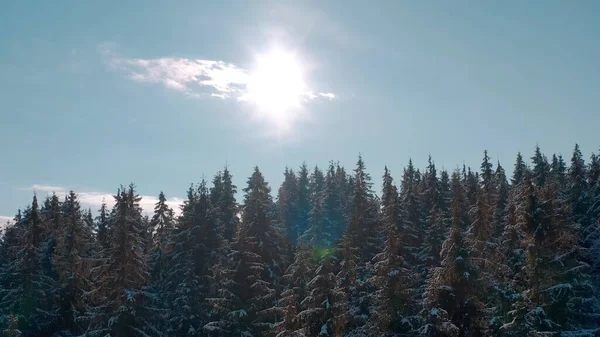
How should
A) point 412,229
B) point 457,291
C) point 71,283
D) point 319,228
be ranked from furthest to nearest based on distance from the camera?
point 319,228, point 412,229, point 71,283, point 457,291

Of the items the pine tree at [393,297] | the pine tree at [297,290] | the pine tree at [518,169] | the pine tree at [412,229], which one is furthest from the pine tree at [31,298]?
the pine tree at [518,169]

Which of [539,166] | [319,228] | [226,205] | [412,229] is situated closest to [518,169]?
[539,166]

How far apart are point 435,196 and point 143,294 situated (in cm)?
3578

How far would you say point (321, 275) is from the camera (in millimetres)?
29391

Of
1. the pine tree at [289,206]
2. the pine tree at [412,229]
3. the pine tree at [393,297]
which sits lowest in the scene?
the pine tree at [393,297]

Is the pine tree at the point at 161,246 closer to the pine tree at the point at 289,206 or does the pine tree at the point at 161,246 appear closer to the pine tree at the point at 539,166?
the pine tree at the point at 289,206

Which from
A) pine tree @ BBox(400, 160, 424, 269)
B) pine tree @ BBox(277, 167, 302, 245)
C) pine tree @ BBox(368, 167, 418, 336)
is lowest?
pine tree @ BBox(368, 167, 418, 336)

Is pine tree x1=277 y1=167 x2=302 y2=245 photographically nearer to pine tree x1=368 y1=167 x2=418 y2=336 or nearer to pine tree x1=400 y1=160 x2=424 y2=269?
pine tree x1=400 y1=160 x2=424 y2=269

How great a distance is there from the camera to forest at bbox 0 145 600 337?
2934cm

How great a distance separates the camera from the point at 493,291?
33781 mm

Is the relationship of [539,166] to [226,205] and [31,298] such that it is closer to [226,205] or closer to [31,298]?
[226,205]

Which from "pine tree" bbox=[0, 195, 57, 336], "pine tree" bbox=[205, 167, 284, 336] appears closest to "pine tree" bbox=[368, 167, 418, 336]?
"pine tree" bbox=[205, 167, 284, 336]

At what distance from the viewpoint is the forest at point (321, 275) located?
29.3 meters

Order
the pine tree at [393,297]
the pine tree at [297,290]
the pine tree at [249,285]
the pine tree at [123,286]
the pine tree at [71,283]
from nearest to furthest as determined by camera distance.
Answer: the pine tree at [393,297] → the pine tree at [297,290] → the pine tree at [249,285] → the pine tree at [123,286] → the pine tree at [71,283]
